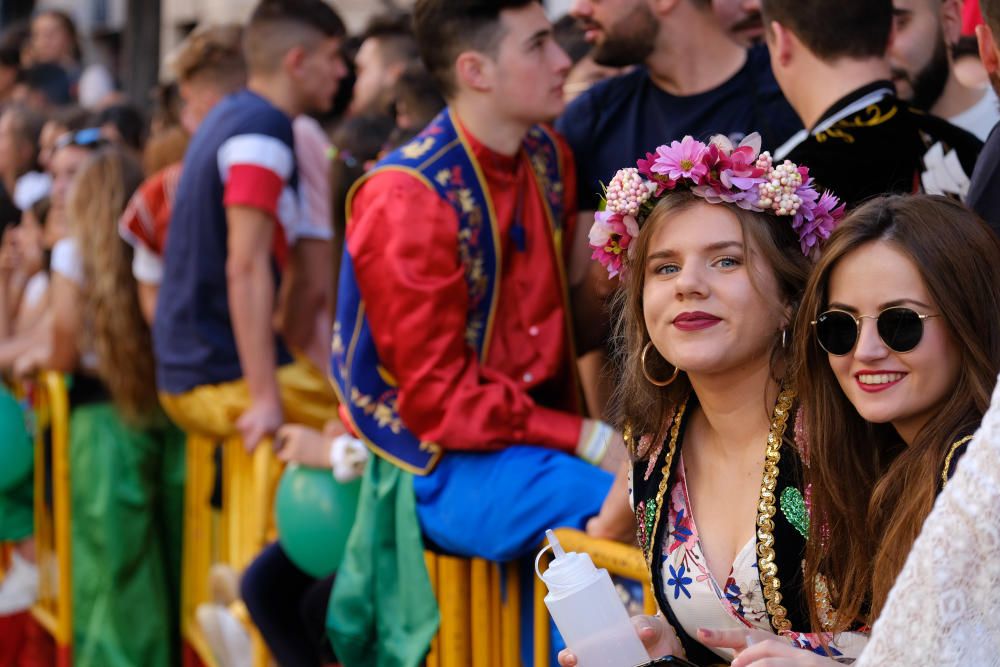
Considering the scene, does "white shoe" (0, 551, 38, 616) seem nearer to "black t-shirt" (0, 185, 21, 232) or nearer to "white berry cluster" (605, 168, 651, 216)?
"black t-shirt" (0, 185, 21, 232)

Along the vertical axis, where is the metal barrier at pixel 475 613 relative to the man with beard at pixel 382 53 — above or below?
below

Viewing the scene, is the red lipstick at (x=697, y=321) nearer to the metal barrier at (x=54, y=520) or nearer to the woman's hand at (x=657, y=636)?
the woman's hand at (x=657, y=636)

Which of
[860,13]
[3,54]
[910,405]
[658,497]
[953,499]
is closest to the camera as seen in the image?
[953,499]

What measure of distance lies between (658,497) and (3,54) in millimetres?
9603

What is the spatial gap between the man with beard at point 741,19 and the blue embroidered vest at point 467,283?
0.83 m

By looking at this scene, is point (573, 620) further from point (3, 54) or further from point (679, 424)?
point (3, 54)

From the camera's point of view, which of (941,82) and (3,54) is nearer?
(941,82)

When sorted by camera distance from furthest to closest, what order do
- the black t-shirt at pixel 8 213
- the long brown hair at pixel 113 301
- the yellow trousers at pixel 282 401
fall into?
the black t-shirt at pixel 8 213
the long brown hair at pixel 113 301
the yellow trousers at pixel 282 401


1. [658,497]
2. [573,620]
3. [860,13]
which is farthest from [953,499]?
[860,13]

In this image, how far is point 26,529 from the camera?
609 centimetres

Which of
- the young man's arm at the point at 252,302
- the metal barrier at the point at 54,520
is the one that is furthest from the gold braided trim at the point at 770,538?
the metal barrier at the point at 54,520

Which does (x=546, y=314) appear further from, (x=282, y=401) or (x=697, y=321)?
(x=282, y=401)

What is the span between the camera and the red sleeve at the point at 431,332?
3.43 meters

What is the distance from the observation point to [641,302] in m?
2.50
